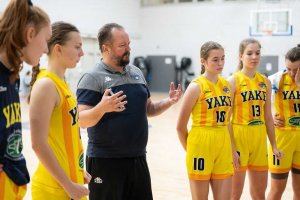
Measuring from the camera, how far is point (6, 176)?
70.2 inches

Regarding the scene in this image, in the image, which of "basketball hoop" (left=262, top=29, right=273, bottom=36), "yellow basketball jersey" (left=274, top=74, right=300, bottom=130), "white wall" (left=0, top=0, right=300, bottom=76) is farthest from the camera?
"white wall" (left=0, top=0, right=300, bottom=76)

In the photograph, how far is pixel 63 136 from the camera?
215cm

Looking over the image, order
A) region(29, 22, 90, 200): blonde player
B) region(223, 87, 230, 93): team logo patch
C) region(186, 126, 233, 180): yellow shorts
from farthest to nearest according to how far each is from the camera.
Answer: region(223, 87, 230, 93): team logo patch → region(186, 126, 233, 180): yellow shorts → region(29, 22, 90, 200): blonde player

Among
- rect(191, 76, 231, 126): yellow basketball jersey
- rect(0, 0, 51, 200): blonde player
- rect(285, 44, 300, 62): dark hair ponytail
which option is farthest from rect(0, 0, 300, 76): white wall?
rect(0, 0, 51, 200): blonde player

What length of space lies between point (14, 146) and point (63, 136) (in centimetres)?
37

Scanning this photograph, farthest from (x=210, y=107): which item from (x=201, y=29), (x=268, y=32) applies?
(x=201, y=29)

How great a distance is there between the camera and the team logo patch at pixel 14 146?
5.85ft

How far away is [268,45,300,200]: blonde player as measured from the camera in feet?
12.3

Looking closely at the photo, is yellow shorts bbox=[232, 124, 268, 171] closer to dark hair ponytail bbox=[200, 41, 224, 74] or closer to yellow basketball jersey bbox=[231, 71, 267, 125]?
yellow basketball jersey bbox=[231, 71, 267, 125]

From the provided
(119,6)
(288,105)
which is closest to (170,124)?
(288,105)

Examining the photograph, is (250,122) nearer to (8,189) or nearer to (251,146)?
(251,146)

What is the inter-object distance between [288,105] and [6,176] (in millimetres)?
2837

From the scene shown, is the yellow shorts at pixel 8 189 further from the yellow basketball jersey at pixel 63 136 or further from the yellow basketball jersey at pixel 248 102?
the yellow basketball jersey at pixel 248 102

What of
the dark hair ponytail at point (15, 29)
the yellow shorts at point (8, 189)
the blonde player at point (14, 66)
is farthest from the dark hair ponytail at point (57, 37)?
the yellow shorts at point (8, 189)
